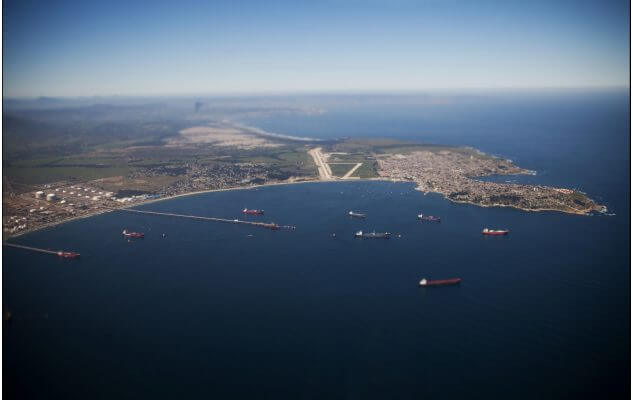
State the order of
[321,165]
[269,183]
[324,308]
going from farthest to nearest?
[321,165]
[269,183]
[324,308]

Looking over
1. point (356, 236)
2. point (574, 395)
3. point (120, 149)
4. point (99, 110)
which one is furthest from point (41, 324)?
point (99, 110)

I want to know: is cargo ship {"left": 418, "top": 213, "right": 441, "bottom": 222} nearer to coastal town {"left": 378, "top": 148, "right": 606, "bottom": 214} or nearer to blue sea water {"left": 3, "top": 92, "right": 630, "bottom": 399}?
blue sea water {"left": 3, "top": 92, "right": 630, "bottom": 399}

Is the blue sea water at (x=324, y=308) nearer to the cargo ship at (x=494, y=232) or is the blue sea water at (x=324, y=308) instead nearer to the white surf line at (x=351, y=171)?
the cargo ship at (x=494, y=232)

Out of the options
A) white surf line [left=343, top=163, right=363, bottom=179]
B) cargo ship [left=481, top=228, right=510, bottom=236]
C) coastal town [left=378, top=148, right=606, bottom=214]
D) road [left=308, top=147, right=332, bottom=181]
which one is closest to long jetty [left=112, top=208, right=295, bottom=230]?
cargo ship [left=481, top=228, right=510, bottom=236]

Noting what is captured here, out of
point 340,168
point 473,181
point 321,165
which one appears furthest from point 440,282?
point 321,165

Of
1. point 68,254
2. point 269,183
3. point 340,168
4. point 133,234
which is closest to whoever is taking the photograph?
point 68,254

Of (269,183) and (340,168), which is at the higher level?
(340,168)

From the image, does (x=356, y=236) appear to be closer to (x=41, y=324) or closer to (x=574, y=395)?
(x=574, y=395)

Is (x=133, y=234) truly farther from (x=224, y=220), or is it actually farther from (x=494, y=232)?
(x=494, y=232)

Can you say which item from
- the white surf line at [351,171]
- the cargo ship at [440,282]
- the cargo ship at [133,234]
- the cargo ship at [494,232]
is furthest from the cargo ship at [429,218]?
the cargo ship at [133,234]
